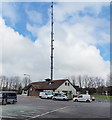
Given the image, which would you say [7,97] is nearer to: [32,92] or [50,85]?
[50,85]

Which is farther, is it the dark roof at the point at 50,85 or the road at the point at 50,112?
the dark roof at the point at 50,85

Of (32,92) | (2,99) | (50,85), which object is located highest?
(50,85)

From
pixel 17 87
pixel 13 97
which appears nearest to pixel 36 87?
pixel 13 97

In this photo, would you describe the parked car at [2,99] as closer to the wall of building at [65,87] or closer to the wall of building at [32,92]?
the wall of building at [65,87]

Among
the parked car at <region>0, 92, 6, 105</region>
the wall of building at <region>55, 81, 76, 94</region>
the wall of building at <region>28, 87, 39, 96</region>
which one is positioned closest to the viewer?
the parked car at <region>0, 92, 6, 105</region>

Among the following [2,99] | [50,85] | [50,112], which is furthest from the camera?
[50,85]

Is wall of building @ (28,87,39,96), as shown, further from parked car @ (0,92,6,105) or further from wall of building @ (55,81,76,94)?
parked car @ (0,92,6,105)

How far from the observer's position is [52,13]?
46688 mm

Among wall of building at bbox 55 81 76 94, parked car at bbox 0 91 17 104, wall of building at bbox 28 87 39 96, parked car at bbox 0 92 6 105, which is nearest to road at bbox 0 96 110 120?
parked car at bbox 0 92 6 105

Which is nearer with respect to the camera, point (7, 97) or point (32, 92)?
point (7, 97)

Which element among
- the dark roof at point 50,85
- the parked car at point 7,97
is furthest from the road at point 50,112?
the dark roof at point 50,85

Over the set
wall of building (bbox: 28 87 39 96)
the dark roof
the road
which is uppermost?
the dark roof

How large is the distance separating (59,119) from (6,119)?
3491 millimetres

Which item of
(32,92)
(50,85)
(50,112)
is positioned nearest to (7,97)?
(50,112)
